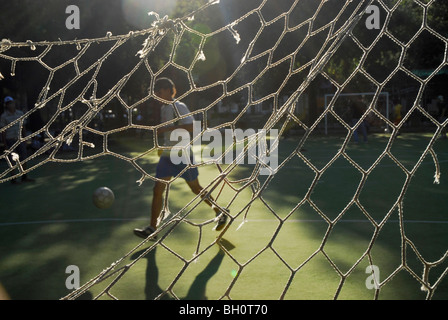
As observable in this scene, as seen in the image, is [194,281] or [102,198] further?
[102,198]

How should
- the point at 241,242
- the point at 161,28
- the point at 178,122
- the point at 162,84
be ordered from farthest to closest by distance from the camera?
the point at 178,122
the point at 241,242
the point at 162,84
the point at 161,28

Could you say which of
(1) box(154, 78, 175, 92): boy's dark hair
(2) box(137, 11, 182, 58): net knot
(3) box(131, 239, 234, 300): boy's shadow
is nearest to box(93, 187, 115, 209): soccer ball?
(3) box(131, 239, 234, 300): boy's shadow

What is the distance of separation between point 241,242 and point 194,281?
1.41 metres

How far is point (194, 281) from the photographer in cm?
493

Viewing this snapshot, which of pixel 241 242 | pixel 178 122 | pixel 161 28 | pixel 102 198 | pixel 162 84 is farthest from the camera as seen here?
pixel 102 198

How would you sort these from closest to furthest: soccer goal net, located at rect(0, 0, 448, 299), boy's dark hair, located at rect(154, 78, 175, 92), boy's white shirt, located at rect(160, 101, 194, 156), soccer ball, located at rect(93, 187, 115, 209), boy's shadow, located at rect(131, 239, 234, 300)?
soccer goal net, located at rect(0, 0, 448, 299)
boy's shadow, located at rect(131, 239, 234, 300)
boy's dark hair, located at rect(154, 78, 175, 92)
boy's white shirt, located at rect(160, 101, 194, 156)
soccer ball, located at rect(93, 187, 115, 209)

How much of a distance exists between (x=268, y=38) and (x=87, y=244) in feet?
73.0

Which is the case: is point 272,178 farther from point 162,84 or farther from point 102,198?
point 102,198

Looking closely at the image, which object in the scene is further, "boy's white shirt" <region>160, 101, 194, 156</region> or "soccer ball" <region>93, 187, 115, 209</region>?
"soccer ball" <region>93, 187, 115, 209</region>

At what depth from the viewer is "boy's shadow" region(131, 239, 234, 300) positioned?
15.0 ft

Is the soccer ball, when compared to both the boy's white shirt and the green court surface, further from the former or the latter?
the boy's white shirt

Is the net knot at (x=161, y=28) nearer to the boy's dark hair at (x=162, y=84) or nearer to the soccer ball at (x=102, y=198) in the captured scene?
the boy's dark hair at (x=162, y=84)

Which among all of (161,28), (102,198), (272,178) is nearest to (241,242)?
(272,178)

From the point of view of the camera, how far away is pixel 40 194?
10.3 meters
